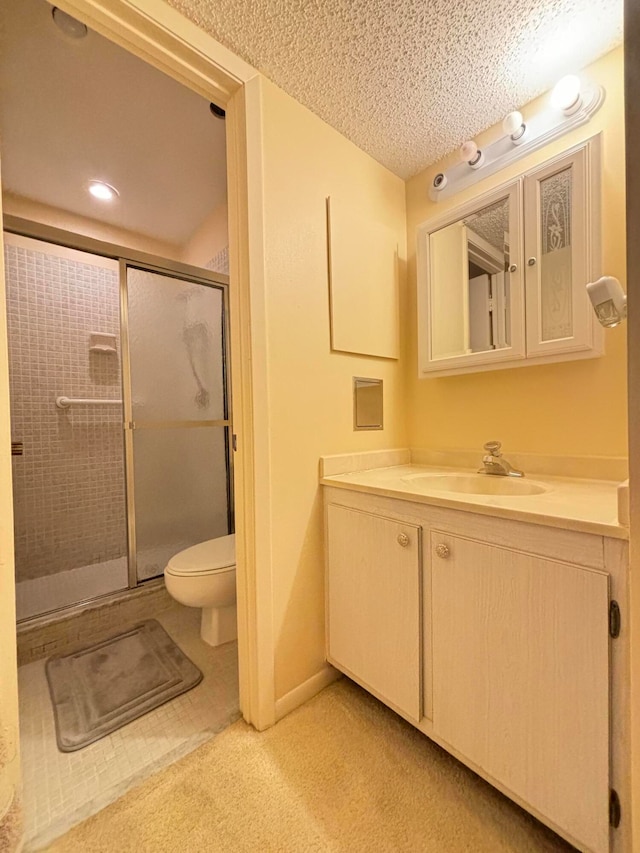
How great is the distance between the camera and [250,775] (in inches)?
38.2

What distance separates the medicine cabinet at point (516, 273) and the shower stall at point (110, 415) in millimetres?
1451

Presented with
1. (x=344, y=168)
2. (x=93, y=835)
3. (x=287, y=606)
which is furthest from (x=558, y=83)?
(x=93, y=835)

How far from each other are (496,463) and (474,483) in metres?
0.11

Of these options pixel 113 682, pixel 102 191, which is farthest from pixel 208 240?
pixel 113 682

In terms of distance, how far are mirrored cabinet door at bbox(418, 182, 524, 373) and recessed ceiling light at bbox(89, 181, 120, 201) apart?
70.1 inches

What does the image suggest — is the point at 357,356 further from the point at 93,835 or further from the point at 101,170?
the point at 101,170

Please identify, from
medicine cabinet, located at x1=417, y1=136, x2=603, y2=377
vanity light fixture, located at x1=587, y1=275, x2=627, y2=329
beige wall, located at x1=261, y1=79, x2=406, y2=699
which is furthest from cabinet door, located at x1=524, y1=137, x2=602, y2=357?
beige wall, located at x1=261, y1=79, x2=406, y2=699

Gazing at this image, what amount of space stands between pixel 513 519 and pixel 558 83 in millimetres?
1492

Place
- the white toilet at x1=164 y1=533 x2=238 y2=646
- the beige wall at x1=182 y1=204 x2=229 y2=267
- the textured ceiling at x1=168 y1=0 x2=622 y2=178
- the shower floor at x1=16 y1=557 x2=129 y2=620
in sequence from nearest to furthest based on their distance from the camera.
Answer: the textured ceiling at x1=168 y1=0 x2=622 y2=178 → the white toilet at x1=164 y1=533 x2=238 y2=646 → the shower floor at x1=16 y1=557 x2=129 y2=620 → the beige wall at x1=182 y1=204 x2=229 y2=267

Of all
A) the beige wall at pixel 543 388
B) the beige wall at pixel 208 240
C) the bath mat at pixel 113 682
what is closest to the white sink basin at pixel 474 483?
the beige wall at pixel 543 388

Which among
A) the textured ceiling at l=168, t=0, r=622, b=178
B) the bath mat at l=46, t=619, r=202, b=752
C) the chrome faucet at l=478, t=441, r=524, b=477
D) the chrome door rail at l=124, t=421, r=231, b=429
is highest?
the textured ceiling at l=168, t=0, r=622, b=178

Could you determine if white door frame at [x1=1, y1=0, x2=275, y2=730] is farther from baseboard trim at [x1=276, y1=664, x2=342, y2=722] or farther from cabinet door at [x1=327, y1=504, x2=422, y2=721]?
cabinet door at [x1=327, y1=504, x2=422, y2=721]

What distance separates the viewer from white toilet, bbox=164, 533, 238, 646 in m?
1.47

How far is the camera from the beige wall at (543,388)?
3.50 feet
